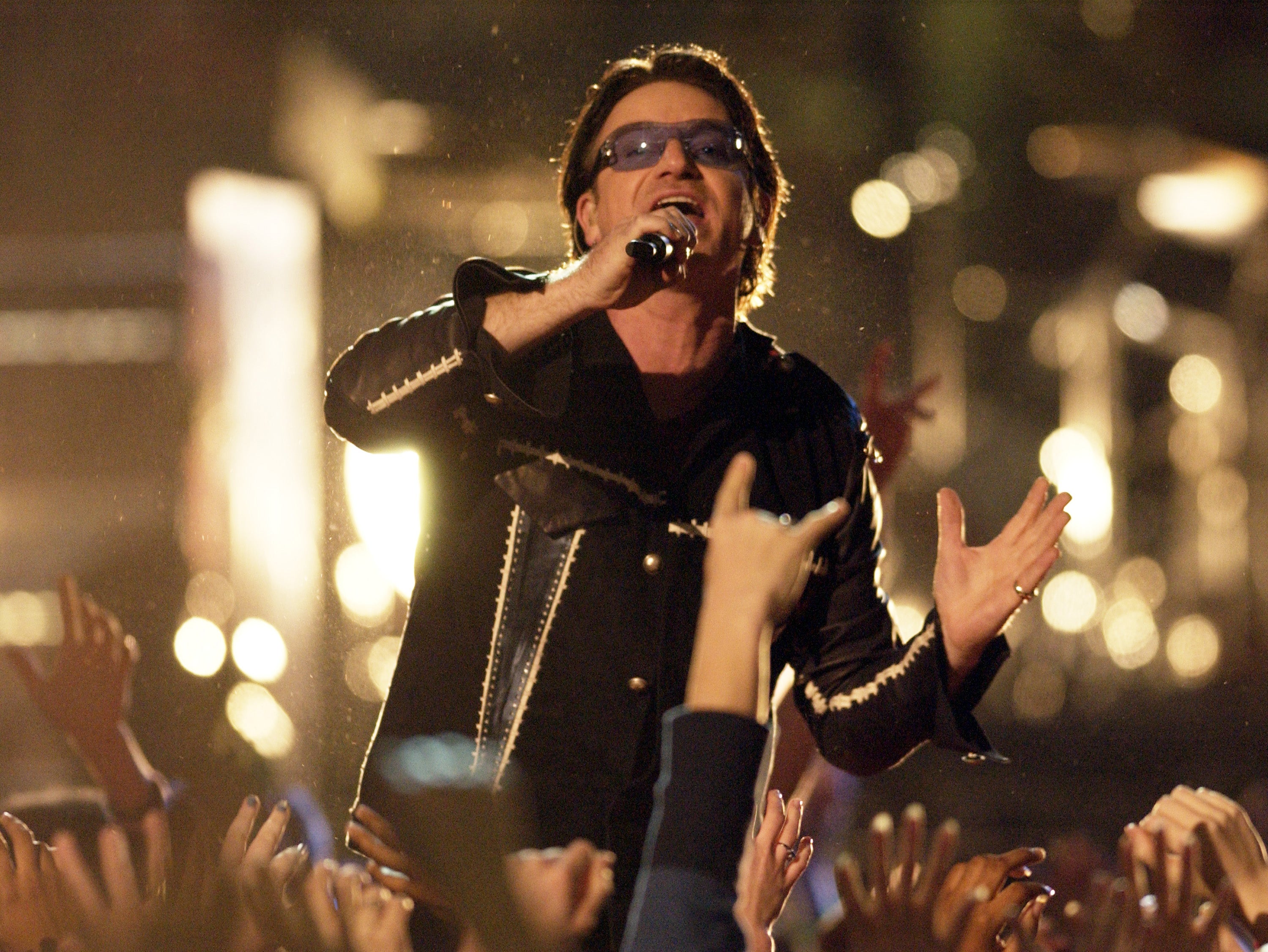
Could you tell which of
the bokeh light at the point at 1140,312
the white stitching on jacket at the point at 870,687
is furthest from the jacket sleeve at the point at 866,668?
the bokeh light at the point at 1140,312

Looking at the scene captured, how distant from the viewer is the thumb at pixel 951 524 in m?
1.86

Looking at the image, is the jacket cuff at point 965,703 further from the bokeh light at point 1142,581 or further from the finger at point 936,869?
the bokeh light at point 1142,581

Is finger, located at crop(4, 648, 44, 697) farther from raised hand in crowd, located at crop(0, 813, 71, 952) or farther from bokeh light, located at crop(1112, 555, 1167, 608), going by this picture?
bokeh light, located at crop(1112, 555, 1167, 608)

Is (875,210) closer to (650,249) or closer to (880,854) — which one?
(650,249)

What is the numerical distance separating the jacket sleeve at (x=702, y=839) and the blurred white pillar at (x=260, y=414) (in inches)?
63.4

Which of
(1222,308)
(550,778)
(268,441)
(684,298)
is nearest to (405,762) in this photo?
(550,778)

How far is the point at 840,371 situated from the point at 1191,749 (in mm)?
7630

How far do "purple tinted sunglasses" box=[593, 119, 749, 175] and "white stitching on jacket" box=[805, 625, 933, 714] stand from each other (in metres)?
0.72

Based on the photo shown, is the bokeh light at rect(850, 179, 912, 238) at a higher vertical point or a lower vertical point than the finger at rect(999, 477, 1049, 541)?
higher

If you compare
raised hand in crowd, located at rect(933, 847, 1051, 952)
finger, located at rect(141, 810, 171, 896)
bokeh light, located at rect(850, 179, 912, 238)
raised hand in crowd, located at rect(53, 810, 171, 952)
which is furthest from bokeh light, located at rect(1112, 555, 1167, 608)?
raised hand in crowd, located at rect(53, 810, 171, 952)

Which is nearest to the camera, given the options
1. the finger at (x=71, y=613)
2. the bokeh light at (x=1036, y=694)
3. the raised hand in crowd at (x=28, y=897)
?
the raised hand in crowd at (x=28, y=897)

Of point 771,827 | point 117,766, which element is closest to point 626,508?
point 771,827

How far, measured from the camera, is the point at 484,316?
70.1 inches

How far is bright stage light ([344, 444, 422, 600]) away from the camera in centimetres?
264
